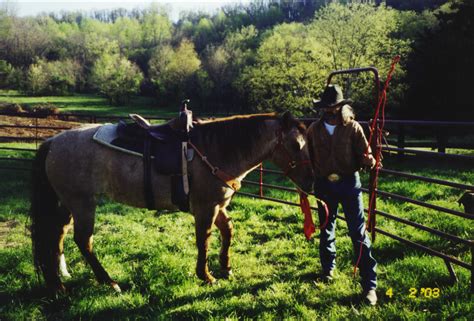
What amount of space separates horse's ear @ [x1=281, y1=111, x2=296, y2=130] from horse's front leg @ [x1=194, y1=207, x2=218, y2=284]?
1.21m

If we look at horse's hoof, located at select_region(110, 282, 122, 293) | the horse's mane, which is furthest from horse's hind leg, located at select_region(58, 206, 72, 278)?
Result: the horse's mane

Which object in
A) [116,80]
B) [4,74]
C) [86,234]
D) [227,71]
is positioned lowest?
[86,234]

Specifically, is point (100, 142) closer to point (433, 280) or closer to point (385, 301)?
point (385, 301)

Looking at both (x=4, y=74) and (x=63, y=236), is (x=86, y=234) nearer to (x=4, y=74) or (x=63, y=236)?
(x=63, y=236)

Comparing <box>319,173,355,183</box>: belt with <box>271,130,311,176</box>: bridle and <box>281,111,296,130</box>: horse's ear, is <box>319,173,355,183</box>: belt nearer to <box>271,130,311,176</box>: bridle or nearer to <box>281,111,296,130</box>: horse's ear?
<box>271,130,311,176</box>: bridle

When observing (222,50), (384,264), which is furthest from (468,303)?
(222,50)

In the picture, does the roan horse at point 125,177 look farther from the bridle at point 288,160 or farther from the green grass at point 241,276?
the green grass at point 241,276

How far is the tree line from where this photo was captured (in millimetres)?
21344

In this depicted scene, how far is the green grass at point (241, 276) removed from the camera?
3602 mm

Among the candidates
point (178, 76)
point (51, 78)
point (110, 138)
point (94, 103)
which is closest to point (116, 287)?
point (110, 138)

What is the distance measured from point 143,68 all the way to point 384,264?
7220 cm

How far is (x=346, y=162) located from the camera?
12.5 ft

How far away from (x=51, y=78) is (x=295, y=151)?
2313 inches

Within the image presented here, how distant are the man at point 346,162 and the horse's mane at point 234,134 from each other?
1.91 ft
